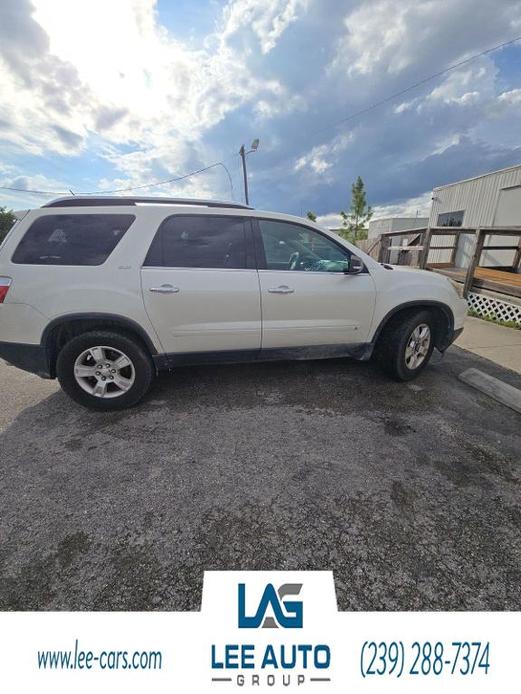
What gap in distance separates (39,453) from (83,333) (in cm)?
103

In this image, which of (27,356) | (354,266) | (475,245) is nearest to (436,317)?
(354,266)

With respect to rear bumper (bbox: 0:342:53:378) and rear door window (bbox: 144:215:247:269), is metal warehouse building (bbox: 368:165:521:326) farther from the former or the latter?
rear bumper (bbox: 0:342:53:378)

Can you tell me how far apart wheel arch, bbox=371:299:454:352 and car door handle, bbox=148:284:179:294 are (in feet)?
7.14

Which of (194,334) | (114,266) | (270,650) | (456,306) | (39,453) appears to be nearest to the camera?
(270,650)

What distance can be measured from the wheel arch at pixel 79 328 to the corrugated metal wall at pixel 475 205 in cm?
1212

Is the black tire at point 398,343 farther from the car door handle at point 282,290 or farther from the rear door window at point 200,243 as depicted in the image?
the rear door window at point 200,243

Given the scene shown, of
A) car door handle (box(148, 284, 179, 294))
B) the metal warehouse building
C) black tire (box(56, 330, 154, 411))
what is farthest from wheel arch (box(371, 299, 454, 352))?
the metal warehouse building

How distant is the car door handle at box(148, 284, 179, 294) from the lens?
280 centimetres

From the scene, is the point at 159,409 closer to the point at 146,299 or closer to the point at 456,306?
the point at 146,299

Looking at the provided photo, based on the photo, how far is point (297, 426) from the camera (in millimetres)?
2842

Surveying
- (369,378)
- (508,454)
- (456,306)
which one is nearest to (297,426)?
(369,378)

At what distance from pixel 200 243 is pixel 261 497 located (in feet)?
7.30

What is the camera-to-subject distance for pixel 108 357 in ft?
9.65

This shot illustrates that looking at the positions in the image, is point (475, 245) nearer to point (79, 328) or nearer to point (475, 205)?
point (475, 205)
